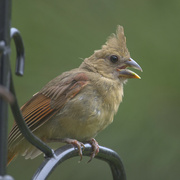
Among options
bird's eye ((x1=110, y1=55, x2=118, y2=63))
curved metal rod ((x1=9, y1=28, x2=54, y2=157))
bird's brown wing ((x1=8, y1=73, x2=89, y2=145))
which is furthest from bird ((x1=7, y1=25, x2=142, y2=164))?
curved metal rod ((x1=9, y1=28, x2=54, y2=157))

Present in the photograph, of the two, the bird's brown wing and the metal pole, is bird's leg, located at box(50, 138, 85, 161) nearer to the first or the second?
the bird's brown wing

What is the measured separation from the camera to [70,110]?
3367mm

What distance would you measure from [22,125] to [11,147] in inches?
59.4

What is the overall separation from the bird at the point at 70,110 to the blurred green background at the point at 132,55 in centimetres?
27

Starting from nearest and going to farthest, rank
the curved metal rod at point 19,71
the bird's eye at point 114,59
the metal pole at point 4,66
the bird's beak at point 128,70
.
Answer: the metal pole at point 4,66, the curved metal rod at point 19,71, the bird's beak at point 128,70, the bird's eye at point 114,59

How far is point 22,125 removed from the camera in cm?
194

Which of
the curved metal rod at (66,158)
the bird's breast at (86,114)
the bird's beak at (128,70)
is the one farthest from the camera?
the bird's beak at (128,70)

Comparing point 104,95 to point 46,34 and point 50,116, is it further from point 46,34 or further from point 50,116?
point 46,34

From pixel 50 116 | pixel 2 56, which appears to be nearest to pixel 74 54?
pixel 50 116

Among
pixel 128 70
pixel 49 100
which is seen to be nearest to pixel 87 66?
pixel 128 70

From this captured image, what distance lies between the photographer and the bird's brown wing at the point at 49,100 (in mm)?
3369

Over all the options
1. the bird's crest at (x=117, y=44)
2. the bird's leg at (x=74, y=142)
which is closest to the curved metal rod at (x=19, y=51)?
the bird's leg at (x=74, y=142)

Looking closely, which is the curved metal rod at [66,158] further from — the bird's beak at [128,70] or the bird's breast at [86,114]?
the bird's beak at [128,70]

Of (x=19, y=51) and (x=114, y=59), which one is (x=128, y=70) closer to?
(x=114, y=59)
